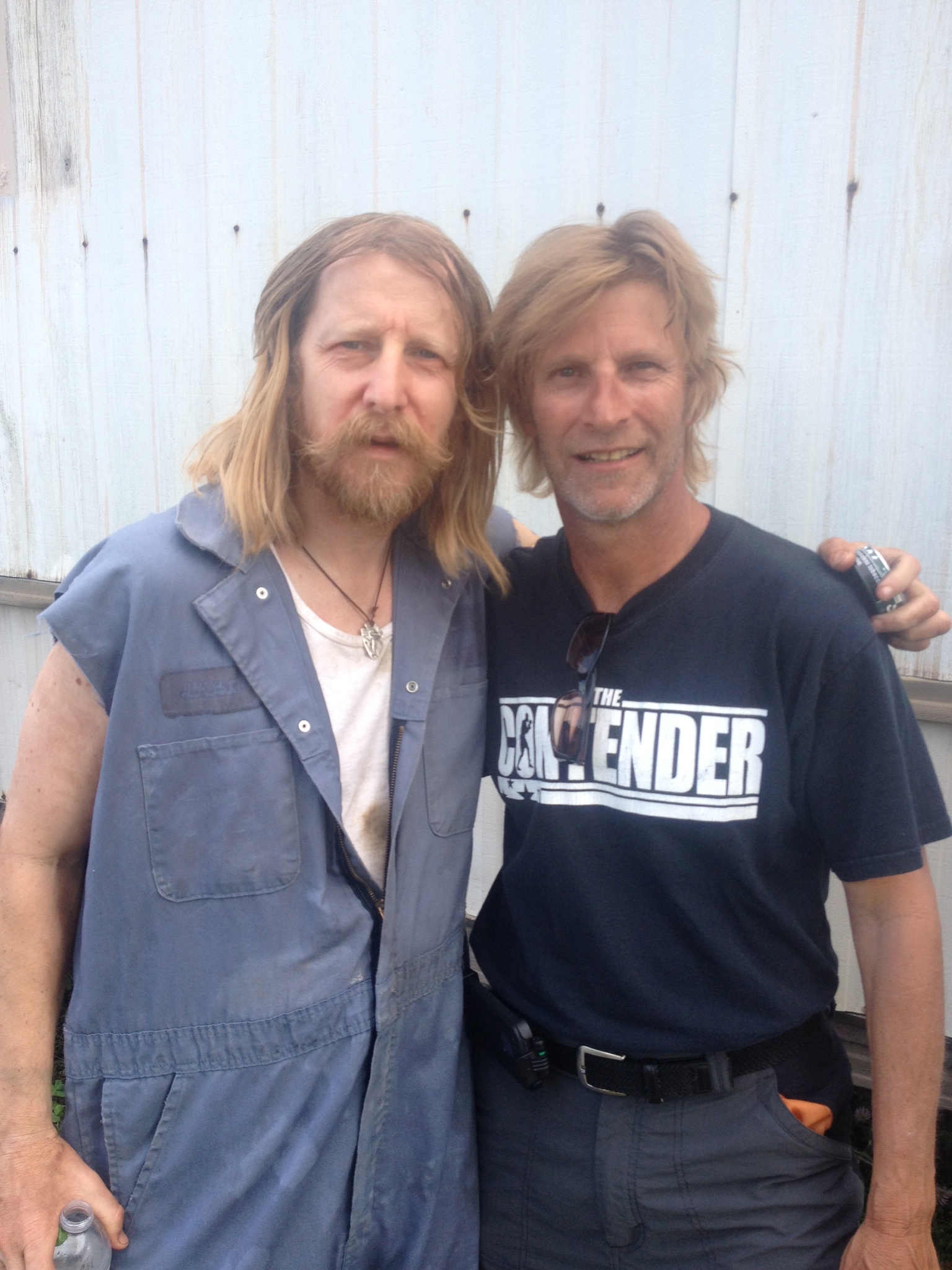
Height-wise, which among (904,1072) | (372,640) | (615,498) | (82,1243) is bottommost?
(82,1243)

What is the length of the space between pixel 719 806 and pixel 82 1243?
1.21 metres

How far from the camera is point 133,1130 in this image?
1585mm

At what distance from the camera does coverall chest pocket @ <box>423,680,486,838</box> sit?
1809mm

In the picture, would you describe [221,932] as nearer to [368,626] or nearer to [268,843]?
[268,843]

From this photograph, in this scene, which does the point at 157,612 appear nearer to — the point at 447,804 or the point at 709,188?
the point at 447,804

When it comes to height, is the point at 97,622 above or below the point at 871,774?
above

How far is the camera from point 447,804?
183cm

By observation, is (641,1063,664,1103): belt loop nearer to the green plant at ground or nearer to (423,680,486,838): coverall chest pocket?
(423,680,486,838): coverall chest pocket

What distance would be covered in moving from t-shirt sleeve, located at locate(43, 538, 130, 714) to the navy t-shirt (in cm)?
74

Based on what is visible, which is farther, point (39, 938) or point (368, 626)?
point (368, 626)

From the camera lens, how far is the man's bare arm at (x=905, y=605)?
165cm

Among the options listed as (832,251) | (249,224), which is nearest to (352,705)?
(832,251)

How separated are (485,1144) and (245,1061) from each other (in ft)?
1.87

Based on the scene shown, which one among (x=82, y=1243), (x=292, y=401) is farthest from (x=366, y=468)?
(x=82, y=1243)
